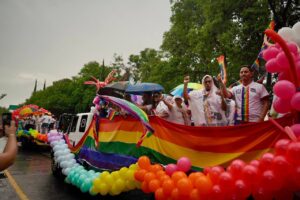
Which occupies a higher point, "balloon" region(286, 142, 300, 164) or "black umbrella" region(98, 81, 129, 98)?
"black umbrella" region(98, 81, 129, 98)

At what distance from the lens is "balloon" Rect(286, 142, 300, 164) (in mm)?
3338

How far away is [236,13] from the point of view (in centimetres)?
1845

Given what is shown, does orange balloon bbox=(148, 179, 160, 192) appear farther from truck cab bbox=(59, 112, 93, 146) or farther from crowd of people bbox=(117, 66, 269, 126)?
truck cab bbox=(59, 112, 93, 146)

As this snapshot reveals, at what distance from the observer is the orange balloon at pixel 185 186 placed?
390 cm

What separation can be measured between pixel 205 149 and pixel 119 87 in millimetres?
4968

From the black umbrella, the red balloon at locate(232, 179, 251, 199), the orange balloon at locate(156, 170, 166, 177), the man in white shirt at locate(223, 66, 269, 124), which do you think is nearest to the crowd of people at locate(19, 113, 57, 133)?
the black umbrella

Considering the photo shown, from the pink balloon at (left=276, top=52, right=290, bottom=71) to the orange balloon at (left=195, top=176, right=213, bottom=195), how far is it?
1.66 m

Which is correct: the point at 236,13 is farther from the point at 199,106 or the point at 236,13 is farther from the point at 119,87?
the point at 199,106

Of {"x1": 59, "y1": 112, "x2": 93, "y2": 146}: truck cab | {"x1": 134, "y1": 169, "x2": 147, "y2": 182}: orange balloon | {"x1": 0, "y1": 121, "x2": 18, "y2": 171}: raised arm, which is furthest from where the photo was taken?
{"x1": 59, "y1": 112, "x2": 93, "y2": 146}: truck cab

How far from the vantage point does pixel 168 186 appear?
13.7 feet

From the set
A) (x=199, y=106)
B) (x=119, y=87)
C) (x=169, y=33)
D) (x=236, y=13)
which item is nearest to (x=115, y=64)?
(x=169, y=33)

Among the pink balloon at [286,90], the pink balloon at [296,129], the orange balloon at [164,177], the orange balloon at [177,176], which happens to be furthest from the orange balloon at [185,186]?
the pink balloon at [286,90]

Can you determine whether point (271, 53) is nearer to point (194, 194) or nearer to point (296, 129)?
point (296, 129)

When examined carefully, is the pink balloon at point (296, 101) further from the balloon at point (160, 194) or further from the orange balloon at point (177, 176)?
the balloon at point (160, 194)
